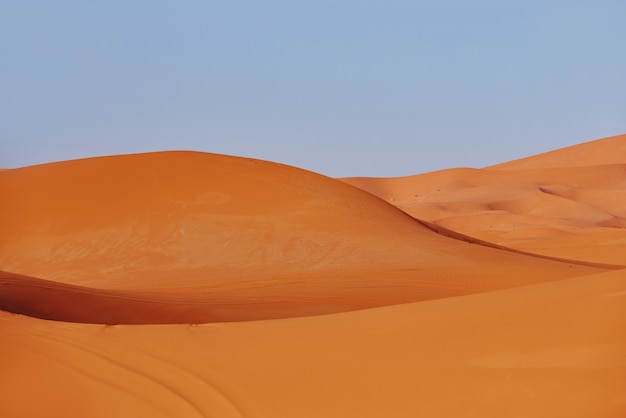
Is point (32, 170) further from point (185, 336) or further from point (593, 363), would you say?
point (593, 363)

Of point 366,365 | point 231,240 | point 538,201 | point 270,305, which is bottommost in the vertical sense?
point 366,365

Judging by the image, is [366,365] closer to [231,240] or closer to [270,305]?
[270,305]

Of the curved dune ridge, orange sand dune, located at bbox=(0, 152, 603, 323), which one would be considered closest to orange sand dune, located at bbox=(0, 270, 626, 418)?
the curved dune ridge

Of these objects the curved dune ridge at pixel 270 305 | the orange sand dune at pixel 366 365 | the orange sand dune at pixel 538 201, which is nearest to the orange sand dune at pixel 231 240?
the curved dune ridge at pixel 270 305

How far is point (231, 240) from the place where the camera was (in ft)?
65.4

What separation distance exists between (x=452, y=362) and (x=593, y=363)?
3.24 ft

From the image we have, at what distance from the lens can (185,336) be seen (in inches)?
295

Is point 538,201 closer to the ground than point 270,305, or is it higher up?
higher up

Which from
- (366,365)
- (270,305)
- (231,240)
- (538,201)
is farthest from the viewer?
(538,201)

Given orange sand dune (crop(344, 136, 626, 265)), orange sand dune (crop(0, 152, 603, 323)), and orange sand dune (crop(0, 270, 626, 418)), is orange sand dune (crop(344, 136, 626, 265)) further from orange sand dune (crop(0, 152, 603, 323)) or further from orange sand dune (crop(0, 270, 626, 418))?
orange sand dune (crop(0, 270, 626, 418))

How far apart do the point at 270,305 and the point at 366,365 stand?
21.3 ft

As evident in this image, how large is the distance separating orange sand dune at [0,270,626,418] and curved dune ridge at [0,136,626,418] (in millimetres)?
17

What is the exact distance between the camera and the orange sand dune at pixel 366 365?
219 inches

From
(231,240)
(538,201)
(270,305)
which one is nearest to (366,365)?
(270,305)
